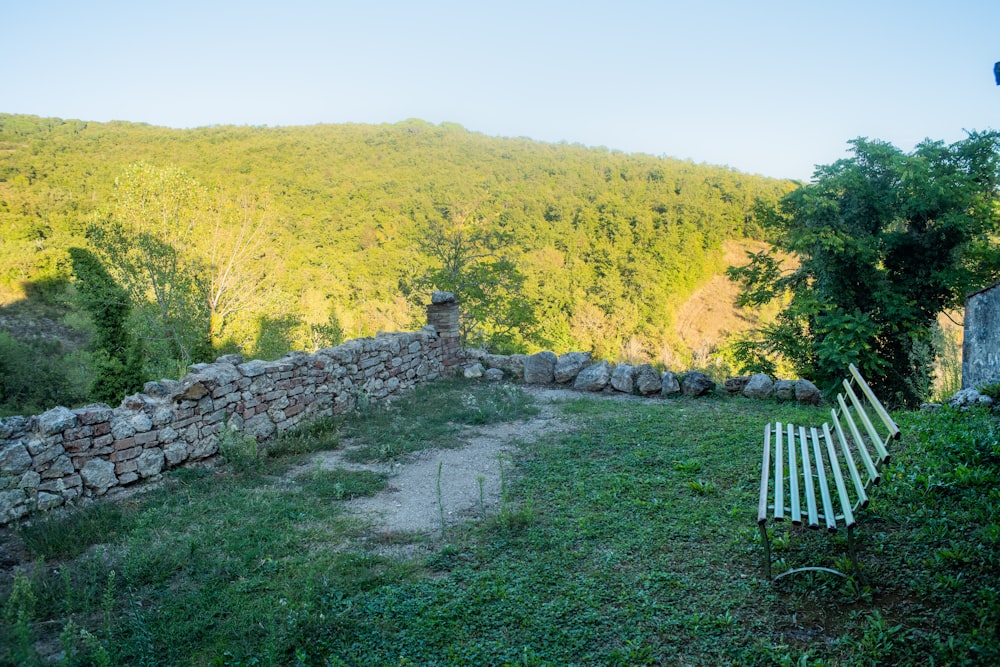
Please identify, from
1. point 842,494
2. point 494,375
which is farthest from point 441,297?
point 842,494

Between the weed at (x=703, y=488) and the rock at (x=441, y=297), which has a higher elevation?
the rock at (x=441, y=297)

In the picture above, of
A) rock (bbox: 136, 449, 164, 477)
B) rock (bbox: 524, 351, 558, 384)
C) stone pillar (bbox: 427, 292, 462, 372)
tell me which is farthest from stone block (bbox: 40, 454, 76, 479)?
rock (bbox: 524, 351, 558, 384)

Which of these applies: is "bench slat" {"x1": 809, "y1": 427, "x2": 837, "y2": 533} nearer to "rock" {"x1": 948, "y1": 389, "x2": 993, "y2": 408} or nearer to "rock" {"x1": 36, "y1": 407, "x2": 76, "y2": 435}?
"rock" {"x1": 948, "y1": 389, "x2": 993, "y2": 408}

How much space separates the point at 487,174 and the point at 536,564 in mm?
39392

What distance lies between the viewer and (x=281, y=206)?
32.5 meters

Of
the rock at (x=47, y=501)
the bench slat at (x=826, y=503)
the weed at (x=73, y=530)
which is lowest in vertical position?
the weed at (x=73, y=530)

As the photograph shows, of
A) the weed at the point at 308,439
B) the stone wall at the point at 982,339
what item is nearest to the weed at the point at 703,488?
the stone wall at the point at 982,339

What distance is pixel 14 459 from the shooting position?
4.92m

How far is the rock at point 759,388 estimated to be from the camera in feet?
29.9

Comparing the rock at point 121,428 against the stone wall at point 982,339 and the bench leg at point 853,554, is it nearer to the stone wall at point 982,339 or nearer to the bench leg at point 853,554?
the bench leg at point 853,554

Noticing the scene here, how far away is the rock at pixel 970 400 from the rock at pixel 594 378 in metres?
5.26

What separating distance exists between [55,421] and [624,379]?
785 centimetres

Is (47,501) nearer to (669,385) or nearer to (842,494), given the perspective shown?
(842,494)

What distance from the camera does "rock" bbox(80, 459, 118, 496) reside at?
17.7 ft
